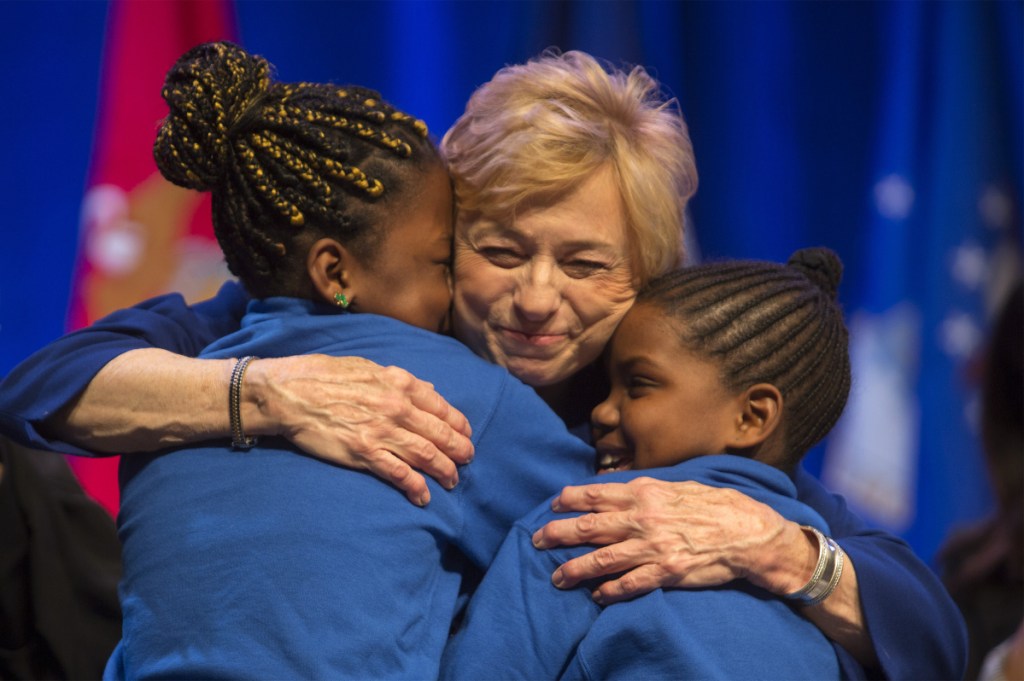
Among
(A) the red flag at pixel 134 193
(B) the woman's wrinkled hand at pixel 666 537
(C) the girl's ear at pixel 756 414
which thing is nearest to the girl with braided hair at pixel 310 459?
(B) the woman's wrinkled hand at pixel 666 537

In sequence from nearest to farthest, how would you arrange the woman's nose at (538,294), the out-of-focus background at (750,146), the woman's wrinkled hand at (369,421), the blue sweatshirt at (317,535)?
the blue sweatshirt at (317,535)
the woman's wrinkled hand at (369,421)
the woman's nose at (538,294)
the out-of-focus background at (750,146)

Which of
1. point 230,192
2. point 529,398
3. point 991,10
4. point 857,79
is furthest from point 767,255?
point 230,192

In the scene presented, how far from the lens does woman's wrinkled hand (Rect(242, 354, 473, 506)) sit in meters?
1.57

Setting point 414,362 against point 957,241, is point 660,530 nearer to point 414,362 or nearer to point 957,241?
point 414,362

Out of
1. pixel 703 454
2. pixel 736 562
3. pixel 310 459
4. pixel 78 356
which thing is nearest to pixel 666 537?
pixel 736 562

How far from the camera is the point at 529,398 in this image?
170 cm

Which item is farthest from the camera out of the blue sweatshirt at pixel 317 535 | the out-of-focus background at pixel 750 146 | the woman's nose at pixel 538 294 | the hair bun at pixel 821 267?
the out-of-focus background at pixel 750 146

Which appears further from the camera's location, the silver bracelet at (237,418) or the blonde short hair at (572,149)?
the blonde short hair at (572,149)

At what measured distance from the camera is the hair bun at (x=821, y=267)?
1.98 meters

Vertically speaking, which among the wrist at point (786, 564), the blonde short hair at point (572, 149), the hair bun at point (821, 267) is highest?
the blonde short hair at point (572, 149)

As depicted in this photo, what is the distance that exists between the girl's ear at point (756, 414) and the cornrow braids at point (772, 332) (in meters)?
0.02

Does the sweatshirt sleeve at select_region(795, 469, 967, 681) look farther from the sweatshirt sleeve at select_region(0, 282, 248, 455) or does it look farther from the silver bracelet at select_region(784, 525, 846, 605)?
the sweatshirt sleeve at select_region(0, 282, 248, 455)

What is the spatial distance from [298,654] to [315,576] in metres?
0.11

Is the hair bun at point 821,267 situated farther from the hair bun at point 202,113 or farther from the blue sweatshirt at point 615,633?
the hair bun at point 202,113
